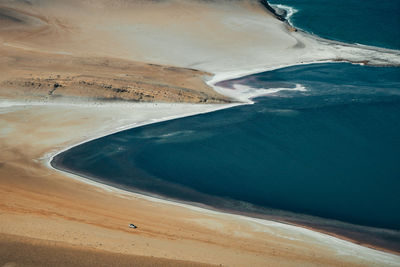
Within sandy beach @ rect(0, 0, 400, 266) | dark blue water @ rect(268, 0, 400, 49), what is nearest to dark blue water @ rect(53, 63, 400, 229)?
sandy beach @ rect(0, 0, 400, 266)

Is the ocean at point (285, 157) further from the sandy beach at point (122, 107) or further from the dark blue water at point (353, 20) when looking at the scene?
the dark blue water at point (353, 20)

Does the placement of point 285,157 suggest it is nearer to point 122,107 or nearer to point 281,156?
point 281,156

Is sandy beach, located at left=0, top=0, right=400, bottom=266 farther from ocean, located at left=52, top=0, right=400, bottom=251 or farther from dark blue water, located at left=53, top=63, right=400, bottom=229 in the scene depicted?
dark blue water, located at left=53, top=63, right=400, bottom=229

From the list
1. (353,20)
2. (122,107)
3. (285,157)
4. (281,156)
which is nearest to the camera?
(285,157)

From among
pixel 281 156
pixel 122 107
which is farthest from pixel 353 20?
pixel 281 156

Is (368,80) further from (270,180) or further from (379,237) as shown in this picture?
(379,237)

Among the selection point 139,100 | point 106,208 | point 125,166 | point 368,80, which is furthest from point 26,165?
point 368,80
